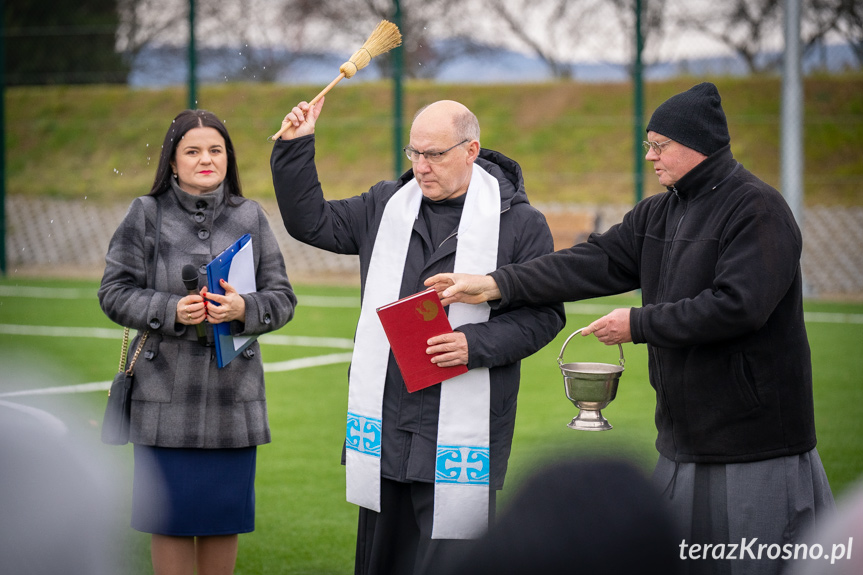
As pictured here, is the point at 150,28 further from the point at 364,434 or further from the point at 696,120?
the point at 696,120

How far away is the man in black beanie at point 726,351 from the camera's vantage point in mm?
2949

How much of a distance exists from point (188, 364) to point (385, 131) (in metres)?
18.8

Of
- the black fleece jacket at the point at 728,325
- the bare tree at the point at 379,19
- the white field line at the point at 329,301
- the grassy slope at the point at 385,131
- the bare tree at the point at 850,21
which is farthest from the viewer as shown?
the grassy slope at the point at 385,131

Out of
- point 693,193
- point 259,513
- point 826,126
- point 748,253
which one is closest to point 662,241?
point 693,193

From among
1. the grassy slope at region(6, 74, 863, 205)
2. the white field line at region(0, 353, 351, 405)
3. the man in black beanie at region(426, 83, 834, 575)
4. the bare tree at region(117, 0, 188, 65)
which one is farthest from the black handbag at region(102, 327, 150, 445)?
the grassy slope at region(6, 74, 863, 205)

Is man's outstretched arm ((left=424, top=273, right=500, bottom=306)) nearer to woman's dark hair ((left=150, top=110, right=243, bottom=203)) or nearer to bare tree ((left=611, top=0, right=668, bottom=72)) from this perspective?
woman's dark hair ((left=150, top=110, right=243, bottom=203))

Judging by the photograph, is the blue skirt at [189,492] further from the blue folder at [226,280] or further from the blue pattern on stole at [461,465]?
the blue pattern on stole at [461,465]

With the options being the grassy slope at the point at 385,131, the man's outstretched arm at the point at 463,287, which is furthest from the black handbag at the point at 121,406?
the grassy slope at the point at 385,131

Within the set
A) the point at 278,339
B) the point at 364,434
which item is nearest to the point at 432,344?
the point at 364,434

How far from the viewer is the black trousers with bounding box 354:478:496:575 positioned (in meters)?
3.37

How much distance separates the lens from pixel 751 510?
304cm

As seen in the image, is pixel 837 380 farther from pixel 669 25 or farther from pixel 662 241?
pixel 669 25

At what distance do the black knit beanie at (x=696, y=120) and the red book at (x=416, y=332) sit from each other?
0.93 meters

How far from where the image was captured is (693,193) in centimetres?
318
